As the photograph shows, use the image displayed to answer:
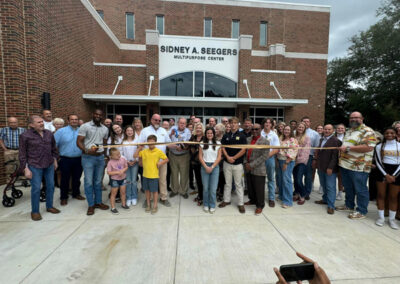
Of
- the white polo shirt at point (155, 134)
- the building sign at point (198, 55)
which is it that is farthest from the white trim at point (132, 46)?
the white polo shirt at point (155, 134)

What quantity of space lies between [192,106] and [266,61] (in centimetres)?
864

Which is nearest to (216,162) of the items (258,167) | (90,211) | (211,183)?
(211,183)

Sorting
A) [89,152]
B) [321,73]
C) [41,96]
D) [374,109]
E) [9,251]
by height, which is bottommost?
[9,251]

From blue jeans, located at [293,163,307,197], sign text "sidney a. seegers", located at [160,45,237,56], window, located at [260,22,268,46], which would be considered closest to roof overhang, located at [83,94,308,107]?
sign text "sidney a. seegers", located at [160,45,237,56]

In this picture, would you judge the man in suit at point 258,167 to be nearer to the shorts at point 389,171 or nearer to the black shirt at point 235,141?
the black shirt at point 235,141

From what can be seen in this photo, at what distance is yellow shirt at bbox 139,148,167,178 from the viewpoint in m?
4.20

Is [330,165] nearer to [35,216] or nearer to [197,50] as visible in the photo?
[35,216]

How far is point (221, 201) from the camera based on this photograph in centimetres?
495

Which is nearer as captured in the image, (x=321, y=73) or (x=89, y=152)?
(x=89, y=152)

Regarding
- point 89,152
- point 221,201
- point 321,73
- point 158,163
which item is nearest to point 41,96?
point 89,152

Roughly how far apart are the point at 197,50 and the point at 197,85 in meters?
2.30

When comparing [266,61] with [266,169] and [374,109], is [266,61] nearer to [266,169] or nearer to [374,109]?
[266,169]

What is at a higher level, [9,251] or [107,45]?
[107,45]

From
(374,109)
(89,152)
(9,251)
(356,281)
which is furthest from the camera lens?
(374,109)
